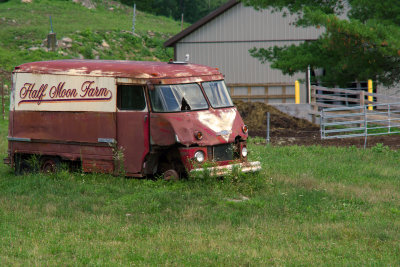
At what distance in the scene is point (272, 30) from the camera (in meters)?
34.2

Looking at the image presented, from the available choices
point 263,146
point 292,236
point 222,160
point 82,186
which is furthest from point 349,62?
point 292,236

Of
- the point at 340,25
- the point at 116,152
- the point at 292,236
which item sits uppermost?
the point at 340,25

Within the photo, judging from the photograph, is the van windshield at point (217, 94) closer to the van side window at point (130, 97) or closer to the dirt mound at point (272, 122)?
the van side window at point (130, 97)

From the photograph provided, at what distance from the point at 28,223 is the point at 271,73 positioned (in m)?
24.6

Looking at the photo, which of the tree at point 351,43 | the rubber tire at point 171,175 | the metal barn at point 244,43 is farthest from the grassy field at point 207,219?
the metal barn at point 244,43

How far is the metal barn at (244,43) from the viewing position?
34.0m

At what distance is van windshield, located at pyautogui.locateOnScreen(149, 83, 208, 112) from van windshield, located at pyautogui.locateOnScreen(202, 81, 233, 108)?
406 mm

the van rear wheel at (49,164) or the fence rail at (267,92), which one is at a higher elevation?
the fence rail at (267,92)

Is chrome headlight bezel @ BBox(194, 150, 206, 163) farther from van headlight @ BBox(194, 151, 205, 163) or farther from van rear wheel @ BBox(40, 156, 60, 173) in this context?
van rear wheel @ BBox(40, 156, 60, 173)

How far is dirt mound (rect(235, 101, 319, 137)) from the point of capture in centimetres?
2741

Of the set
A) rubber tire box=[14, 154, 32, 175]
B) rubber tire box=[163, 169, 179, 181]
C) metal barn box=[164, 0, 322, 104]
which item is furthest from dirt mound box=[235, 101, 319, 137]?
rubber tire box=[163, 169, 179, 181]

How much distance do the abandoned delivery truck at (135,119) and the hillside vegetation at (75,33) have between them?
22.0 m

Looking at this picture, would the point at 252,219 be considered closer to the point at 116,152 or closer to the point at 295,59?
the point at 116,152

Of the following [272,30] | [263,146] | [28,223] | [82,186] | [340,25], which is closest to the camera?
[28,223]
